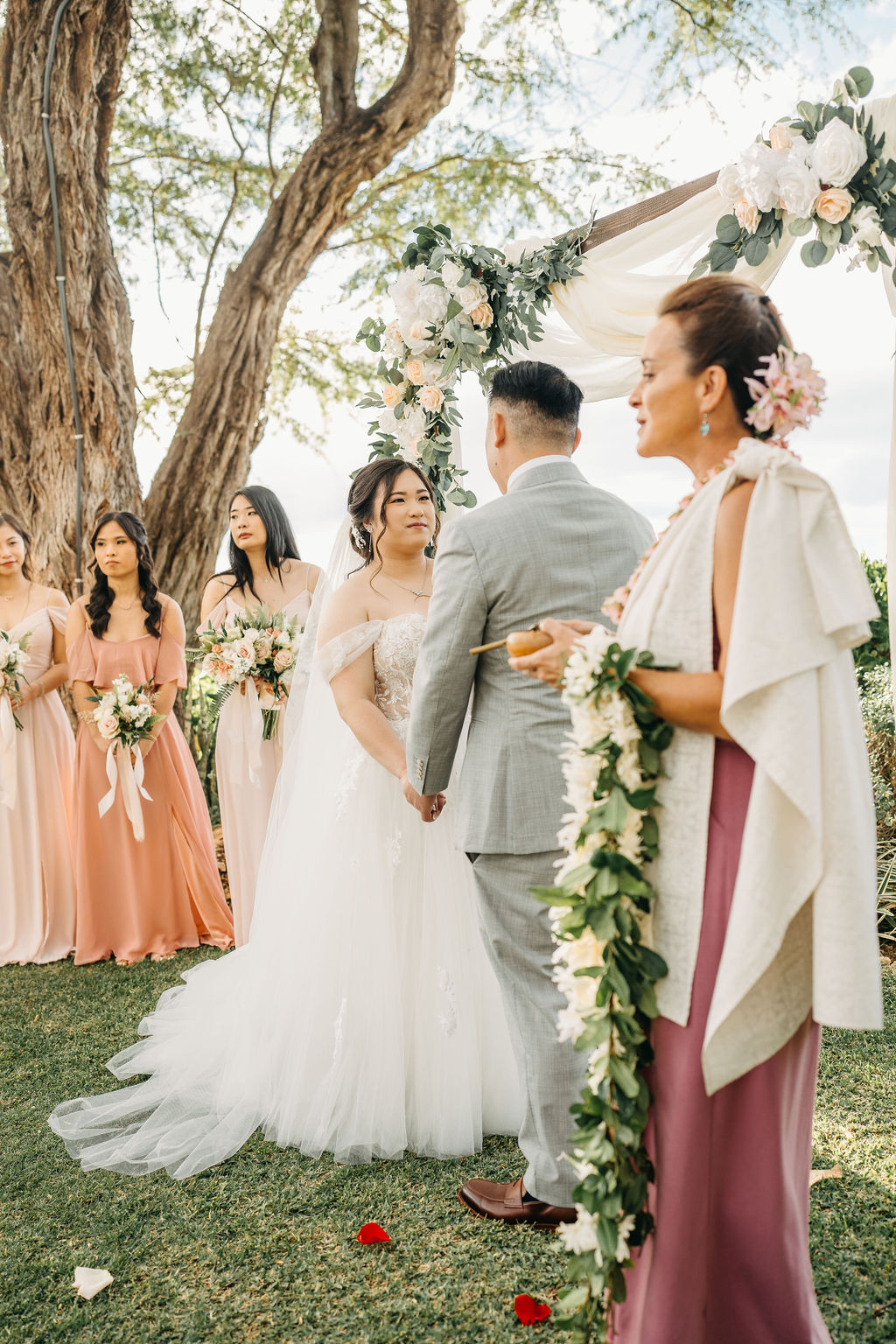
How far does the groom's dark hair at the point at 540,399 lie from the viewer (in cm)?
264

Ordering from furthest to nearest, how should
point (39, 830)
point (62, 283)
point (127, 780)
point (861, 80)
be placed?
point (62, 283), point (39, 830), point (127, 780), point (861, 80)

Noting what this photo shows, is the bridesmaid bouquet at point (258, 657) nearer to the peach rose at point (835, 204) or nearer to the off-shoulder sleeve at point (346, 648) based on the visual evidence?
the off-shoulder sleeve at point (346, 648)

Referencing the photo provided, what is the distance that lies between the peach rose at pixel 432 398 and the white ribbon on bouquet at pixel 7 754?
10.3ft

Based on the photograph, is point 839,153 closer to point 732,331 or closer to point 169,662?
point 732,331

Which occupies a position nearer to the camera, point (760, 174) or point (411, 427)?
point (760, 174)

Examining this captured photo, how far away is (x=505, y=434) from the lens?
2.70m

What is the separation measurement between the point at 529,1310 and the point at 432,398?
10.9 feet

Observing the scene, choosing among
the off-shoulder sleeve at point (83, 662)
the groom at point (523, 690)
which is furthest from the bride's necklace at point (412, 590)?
the off-shoulder sleeve at point (83, 662)

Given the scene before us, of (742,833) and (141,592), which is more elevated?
(141,592)

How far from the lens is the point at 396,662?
11.3ft

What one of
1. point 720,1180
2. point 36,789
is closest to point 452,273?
point 720,1180

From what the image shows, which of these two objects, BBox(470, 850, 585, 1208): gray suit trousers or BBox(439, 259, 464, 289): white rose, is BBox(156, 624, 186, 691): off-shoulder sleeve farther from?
BBox(470, 850, 585, 1208): gray suit trousers

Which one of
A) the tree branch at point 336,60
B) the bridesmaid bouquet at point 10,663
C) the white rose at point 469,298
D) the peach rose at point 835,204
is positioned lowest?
the bridesmaid bouquet at point 10,663

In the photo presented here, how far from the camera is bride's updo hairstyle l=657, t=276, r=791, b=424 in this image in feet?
5.94
